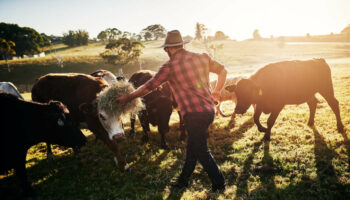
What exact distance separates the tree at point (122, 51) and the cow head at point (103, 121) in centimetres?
5656

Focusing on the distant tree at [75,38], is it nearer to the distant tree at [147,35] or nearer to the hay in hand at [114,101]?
the distant tree at [147,35]

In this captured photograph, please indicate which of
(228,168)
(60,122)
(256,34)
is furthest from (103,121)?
(256,34)

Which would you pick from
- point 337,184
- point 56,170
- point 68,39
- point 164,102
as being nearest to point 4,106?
point 56,170

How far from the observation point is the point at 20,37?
7238cm

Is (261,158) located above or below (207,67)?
below

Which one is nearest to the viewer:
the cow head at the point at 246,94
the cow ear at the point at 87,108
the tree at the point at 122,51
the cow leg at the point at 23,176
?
the cow leg at the point at 23,176

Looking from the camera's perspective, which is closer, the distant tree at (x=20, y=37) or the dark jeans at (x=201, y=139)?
the dark jeans at (x=201, y=139)

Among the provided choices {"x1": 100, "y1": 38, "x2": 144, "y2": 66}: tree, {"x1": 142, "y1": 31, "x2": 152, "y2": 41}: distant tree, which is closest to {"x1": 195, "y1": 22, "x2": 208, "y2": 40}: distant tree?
{"x1": 100, "y1": 38, "x2": 144, "y2": 66}: tree

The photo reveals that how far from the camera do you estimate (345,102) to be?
9102mm

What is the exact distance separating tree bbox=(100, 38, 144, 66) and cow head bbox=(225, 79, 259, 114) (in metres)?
56.0

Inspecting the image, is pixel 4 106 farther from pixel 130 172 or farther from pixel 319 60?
pixel 319 60

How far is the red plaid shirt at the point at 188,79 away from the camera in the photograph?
3436 mm

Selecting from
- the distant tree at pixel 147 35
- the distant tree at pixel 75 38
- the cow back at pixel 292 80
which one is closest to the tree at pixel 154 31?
the distant tree at pixel 147 35

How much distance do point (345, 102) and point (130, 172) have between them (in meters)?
10.3
